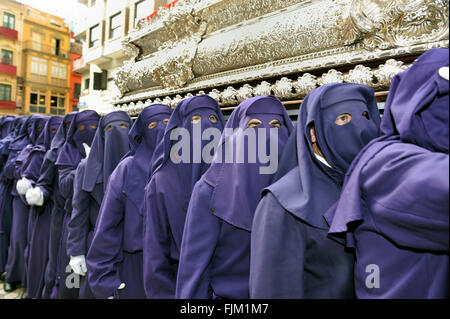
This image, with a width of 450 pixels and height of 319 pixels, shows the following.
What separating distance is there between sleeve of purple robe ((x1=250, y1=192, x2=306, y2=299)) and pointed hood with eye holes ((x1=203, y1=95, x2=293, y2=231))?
202mm

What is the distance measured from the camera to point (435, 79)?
894 mm

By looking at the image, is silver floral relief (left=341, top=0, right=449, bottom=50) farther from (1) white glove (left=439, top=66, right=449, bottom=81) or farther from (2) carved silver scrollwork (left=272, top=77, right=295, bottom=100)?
(1) white glove (left=439, top=66, right=449, bottom=81)

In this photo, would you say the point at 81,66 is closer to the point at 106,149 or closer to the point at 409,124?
the point at 106,149

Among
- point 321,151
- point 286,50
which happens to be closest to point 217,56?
point 286,50

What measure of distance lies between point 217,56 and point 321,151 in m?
1.68

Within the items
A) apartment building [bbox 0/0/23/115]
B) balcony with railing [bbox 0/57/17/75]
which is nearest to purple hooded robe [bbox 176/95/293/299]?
apartment building [bbox 0/0/23/115]

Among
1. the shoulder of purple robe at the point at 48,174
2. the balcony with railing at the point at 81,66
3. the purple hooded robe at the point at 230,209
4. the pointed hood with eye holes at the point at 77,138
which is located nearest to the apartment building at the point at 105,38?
the balcony with railing at the point at 81,66

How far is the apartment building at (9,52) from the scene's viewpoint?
14508mm

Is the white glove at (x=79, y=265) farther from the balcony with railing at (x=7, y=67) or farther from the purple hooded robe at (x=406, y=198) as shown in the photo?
the balcony with railing at (x=7, y=67)

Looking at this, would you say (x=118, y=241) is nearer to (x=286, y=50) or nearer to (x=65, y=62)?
(x=286, y=50)

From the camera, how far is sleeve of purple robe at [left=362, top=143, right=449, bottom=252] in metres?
0.79

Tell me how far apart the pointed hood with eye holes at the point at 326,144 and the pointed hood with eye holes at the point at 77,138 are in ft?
7.51

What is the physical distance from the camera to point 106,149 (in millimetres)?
2449

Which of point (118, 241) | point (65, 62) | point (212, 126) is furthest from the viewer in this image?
point (65, 62)
